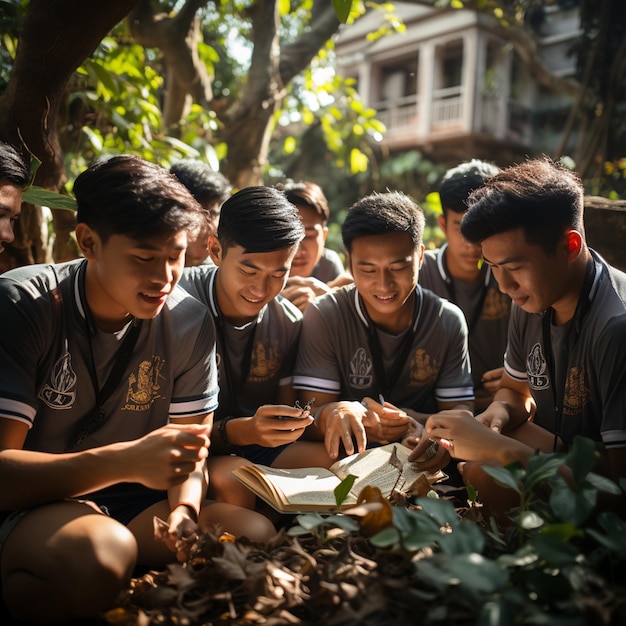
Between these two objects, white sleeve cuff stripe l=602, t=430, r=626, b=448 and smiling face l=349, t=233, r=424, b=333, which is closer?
white sleeve cuff stripe l=602, t=430, r=626, b=448

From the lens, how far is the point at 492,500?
2242 mm

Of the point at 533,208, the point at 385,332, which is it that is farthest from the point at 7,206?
the point at 533,208

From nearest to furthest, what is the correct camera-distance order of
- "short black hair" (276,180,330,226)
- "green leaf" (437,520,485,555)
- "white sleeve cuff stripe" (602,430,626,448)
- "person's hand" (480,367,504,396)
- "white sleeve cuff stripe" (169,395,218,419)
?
"green leaf" (437,520,485,555) → "white sleeve cuff stripe" (602,430,626,448) → "white sleeve cuff stripe" (169,395,218,419) → "person's hand" (480,367,504,396) → "short black hair" (276,180,330,226)

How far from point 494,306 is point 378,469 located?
5.42ft

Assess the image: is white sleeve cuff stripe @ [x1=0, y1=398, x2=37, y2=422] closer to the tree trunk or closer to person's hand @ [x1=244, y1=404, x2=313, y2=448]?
person's hand @ [x1=244, y1=404, x2=313, y2=448]

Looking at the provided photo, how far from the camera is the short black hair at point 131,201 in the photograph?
6.81ft

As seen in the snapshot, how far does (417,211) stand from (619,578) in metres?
1.96

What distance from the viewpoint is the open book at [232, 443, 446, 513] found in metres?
2.14

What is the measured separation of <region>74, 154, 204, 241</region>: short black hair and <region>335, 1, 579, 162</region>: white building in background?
12275mm

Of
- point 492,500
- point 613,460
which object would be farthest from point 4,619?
point 613,460

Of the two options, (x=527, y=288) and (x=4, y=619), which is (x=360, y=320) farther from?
(x=4, y=619)

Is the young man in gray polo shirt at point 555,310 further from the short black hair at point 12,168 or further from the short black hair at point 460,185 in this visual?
the short black hair at point 12,168

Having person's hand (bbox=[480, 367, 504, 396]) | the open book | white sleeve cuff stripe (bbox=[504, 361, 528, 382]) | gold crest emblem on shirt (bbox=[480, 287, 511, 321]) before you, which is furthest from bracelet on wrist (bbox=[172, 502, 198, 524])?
gold crest emblem on shirt (bbox=[480, 287, 511, 321])

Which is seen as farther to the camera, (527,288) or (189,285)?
(189,285)
